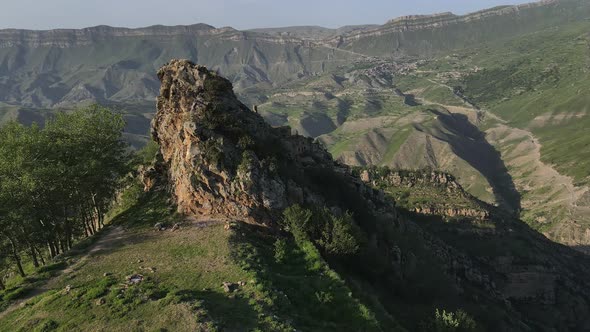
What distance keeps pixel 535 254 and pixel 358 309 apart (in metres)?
106

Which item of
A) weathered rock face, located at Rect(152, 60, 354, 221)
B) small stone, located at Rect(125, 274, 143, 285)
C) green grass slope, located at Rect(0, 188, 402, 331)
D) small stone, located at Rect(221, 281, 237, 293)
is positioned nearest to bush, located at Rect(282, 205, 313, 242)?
green grass slope, located at Rect(0, 188, 402, 331)

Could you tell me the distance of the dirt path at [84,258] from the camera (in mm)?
41719

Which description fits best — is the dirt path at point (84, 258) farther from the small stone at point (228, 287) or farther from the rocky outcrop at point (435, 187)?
the rocky outcrop at point (435, 187)

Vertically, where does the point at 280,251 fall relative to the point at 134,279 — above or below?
below

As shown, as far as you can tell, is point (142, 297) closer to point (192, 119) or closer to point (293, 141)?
point (192, 119)

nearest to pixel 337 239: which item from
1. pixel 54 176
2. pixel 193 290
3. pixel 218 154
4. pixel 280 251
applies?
pixel 280 251

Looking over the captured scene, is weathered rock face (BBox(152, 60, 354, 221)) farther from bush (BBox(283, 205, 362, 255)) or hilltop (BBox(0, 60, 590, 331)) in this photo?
bush (BBox(283, 205, 362, 255))

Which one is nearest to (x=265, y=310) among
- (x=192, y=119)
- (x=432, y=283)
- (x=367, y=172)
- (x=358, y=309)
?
(x=358, y=309)

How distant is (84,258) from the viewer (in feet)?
163

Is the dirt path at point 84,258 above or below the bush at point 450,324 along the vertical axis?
above

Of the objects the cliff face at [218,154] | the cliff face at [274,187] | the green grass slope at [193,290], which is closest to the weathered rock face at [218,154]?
the cliff face at [218,154]

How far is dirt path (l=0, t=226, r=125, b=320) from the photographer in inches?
1642

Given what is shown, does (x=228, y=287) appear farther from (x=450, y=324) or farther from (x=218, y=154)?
(x=450, y=324)

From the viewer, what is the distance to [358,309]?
40.5m
